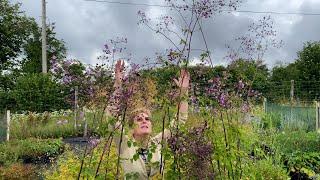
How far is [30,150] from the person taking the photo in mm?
11977

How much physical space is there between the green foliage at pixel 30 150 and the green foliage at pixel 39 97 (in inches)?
221

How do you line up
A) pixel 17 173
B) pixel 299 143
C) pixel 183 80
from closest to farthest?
pixel 183 80
pixel 17 173
pixel 299 143

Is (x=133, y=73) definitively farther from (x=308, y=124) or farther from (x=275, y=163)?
(x=308, y=124)

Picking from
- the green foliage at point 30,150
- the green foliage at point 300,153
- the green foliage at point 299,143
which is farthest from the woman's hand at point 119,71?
the green foliage at point 30,150

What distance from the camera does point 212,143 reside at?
3141 mm

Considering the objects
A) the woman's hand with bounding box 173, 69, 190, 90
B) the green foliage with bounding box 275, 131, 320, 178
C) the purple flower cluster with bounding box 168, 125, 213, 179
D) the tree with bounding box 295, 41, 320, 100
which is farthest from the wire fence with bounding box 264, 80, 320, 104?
the purple flower cluster with bounding box 168, 125, 213, 179

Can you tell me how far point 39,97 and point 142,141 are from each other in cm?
1587

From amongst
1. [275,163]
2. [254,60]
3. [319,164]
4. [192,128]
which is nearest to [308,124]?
Answer: [319,164]

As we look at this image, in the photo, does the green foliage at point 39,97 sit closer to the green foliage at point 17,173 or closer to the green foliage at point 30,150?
the green foliage at point 30,150

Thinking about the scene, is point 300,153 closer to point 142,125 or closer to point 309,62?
point 142,125

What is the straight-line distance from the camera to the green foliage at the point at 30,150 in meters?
11.4

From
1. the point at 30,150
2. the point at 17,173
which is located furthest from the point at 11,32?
the point at 17,173

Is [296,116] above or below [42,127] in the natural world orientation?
above

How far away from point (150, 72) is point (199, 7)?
0.42 meters
